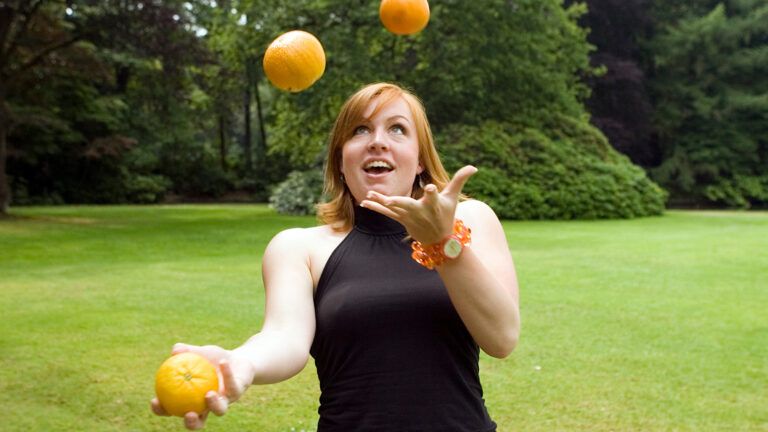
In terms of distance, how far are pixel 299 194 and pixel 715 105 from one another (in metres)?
22.3

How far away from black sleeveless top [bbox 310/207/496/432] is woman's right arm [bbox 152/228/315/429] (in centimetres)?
7

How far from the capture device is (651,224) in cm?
2220

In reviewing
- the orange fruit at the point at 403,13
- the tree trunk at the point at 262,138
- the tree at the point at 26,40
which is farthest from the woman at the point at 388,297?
the tree trunk at the point at 262,138

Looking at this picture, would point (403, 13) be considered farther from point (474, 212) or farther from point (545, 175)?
point (545, 175)

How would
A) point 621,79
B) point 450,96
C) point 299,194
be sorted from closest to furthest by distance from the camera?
point 299,194 < point 450,96 < point 621,79

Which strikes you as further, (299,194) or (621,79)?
(621,79)

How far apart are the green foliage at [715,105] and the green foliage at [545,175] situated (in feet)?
39.9

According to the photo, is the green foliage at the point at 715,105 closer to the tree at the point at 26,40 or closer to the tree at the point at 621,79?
the tree at the point at 621,79

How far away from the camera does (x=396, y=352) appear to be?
2.02 m

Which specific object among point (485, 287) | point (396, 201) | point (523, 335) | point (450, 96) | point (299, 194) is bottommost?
point (299, 194)

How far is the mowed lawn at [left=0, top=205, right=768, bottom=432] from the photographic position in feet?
17.9

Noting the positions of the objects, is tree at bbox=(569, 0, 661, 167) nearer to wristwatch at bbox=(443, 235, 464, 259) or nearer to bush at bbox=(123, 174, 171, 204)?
bush at bbox=(123, 174, 171, 204)

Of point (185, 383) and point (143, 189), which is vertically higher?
point (185, 383)

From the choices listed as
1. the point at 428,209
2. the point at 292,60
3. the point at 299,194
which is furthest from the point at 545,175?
the point at 428,209
